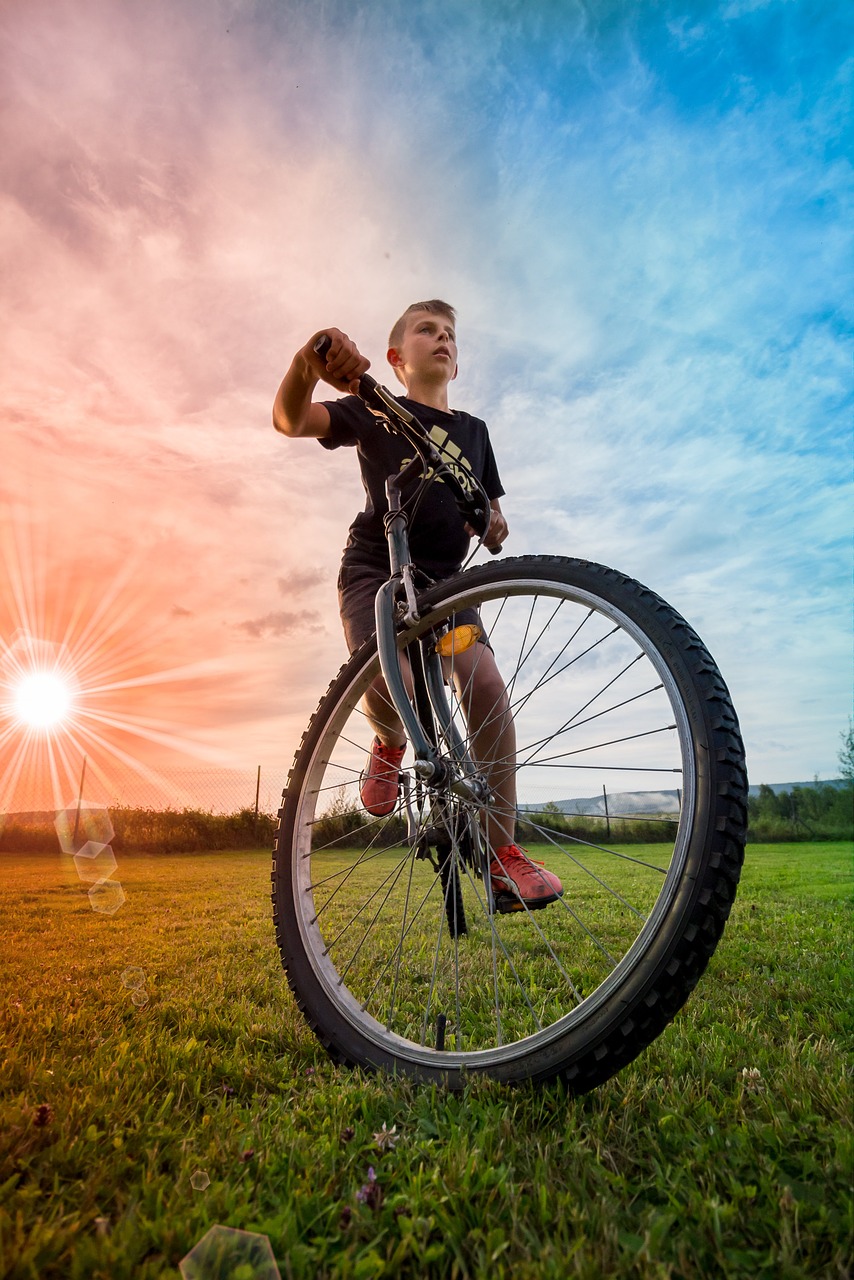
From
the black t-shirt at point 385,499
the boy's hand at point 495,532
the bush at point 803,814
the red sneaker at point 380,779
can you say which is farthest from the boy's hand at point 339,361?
the bush at point 803,814

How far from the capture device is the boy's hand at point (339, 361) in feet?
7.54

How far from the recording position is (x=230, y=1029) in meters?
2.16

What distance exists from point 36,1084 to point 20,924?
414 centimetres

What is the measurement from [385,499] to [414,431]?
2.09 ft

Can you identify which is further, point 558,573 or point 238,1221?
point 558,573

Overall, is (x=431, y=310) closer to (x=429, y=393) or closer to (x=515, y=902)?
(x=429, y=393)

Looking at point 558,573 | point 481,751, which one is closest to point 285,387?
point 558,573

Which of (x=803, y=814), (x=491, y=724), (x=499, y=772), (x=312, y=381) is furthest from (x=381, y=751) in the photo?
(x=803, y=814)

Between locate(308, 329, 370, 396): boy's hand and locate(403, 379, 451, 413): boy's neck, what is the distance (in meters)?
1.00

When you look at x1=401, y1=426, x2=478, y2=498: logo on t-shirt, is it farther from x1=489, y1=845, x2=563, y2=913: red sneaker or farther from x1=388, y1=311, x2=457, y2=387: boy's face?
x1=489, y1=845, x2=563, y2=913: red sneaker

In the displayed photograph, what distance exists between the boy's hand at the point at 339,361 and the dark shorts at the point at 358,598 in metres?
0.88

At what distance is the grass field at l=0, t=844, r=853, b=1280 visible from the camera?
3.25ft

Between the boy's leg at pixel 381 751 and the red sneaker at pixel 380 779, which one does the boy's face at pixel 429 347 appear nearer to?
the boy's leg at pixel 381 751

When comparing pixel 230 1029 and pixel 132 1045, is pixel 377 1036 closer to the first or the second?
pixel 230 1029
